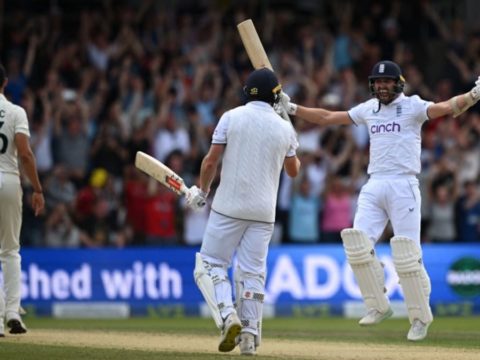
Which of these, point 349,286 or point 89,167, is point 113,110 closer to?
point 89,167

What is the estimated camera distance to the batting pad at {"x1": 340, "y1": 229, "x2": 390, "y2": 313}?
37.5 feet

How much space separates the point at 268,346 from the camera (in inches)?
427

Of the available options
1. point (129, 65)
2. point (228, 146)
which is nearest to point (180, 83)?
point (129, 65)

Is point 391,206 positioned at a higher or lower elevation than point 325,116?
lower

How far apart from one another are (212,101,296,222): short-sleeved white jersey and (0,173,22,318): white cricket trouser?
2243 mm

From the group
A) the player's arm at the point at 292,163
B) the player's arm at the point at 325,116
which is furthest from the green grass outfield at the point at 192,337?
the player's arm at the point at 325,116

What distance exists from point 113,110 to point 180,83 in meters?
1.35

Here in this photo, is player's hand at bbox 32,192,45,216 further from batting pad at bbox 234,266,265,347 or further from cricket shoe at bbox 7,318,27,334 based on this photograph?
batting pad at bbox 234,266,265,347

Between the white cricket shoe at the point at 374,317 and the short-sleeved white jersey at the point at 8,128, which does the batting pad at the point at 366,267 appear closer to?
the white cricket shoe at the point at 374,317

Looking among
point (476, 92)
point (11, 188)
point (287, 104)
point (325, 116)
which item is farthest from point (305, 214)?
point (11, 188)

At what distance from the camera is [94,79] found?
19562mm

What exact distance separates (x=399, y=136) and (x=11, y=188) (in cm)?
344

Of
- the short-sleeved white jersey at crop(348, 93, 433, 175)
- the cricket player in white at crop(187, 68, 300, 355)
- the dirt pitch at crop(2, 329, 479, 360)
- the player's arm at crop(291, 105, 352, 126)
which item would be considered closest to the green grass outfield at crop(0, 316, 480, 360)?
the dirt pitch at crop(2, 329, 479, 360)

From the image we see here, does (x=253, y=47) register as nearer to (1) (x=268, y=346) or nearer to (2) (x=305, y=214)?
(1) (x=268, y=346)
